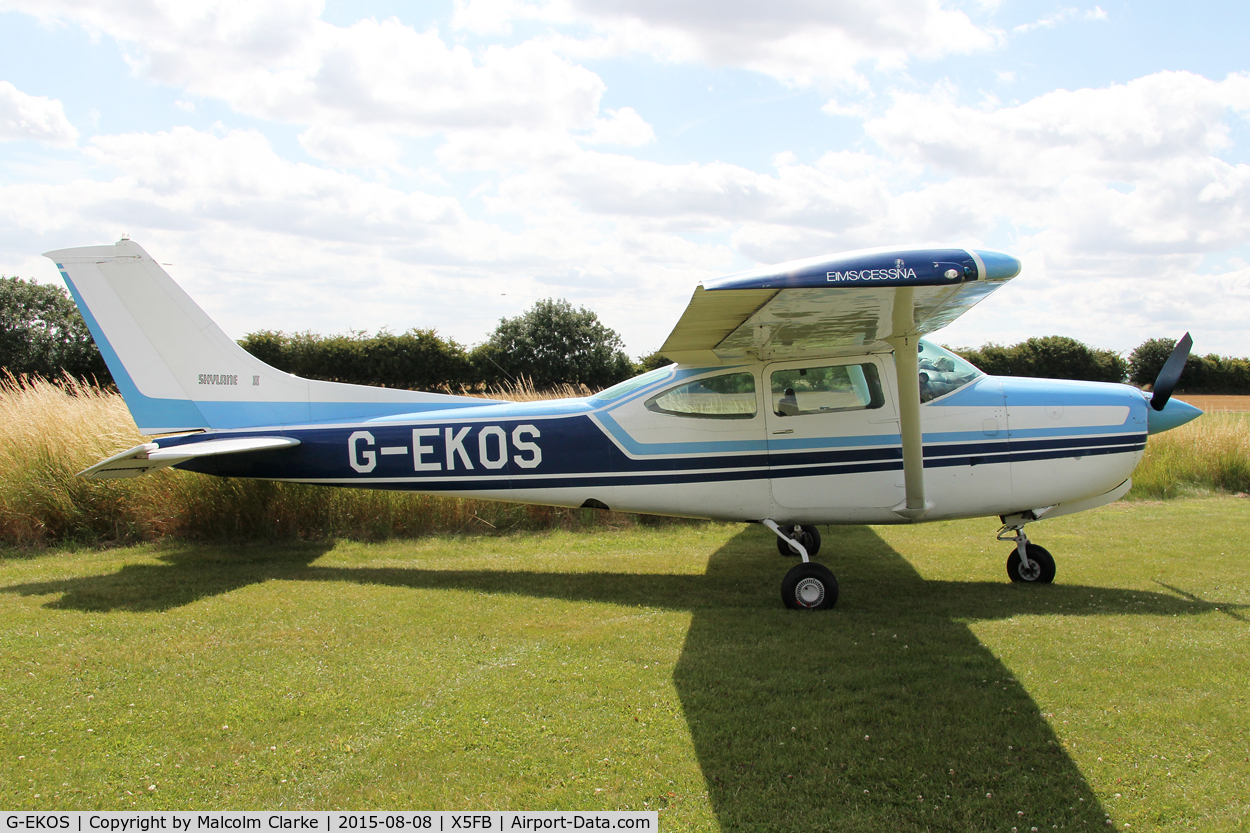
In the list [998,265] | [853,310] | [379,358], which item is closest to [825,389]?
[853,310]

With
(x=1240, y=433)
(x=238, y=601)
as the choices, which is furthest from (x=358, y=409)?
(x=1240, y=433)

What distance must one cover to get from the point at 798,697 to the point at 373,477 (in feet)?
15.0

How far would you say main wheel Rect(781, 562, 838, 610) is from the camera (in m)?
5.68

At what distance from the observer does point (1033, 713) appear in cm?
367

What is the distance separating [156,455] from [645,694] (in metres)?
4.56

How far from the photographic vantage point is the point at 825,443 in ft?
20.0

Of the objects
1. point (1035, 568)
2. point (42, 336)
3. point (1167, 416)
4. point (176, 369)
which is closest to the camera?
point (1167, 416)

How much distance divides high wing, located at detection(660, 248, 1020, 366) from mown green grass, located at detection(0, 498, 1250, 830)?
82.7 inches

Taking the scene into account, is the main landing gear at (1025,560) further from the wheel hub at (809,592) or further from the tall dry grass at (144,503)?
the tall dry grass at (144,503)

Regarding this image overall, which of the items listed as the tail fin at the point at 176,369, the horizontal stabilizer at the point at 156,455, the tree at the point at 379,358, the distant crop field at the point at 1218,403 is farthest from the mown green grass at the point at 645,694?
the tree at the point at 379,358

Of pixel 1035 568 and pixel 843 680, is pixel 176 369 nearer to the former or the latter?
pixel 843 680

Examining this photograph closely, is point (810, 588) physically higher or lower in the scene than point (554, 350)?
lower

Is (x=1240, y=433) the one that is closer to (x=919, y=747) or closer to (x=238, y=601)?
(x=919, y=747)
